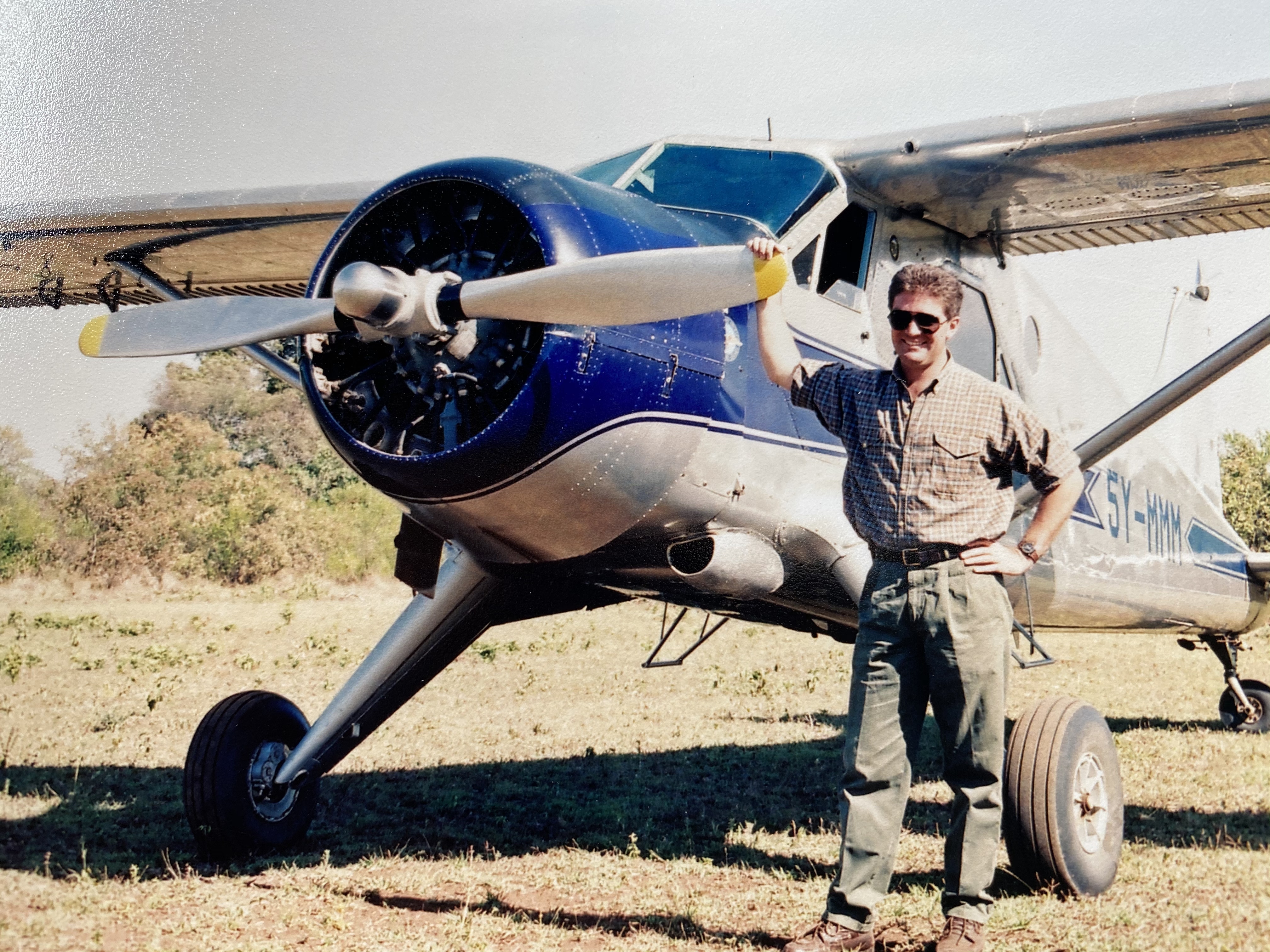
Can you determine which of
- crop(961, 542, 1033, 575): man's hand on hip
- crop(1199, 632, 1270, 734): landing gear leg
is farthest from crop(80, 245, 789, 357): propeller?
crop(1199, 632, 1270, 734): landing gear leg

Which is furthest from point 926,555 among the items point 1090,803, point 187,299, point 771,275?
point 187,299

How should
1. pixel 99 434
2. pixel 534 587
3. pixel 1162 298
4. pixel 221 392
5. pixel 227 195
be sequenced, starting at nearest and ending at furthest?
pixel 534 587 < pixel 227 195 < pixel 1162 298 < pixel 99 434 < pixel 221 392

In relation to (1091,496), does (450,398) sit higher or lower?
lower

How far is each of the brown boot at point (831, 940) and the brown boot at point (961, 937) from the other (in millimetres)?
205

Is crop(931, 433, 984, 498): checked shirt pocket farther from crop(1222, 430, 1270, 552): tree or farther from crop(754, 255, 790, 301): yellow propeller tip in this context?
crop(1222, 430, 1270, 552): tree

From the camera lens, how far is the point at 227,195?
713 cm

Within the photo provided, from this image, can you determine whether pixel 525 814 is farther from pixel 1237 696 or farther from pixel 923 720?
pixel 1237 696

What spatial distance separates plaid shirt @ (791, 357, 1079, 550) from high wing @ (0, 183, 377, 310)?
4.02m

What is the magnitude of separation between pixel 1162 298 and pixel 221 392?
4106cm

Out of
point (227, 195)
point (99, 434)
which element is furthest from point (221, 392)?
point (227, 195)

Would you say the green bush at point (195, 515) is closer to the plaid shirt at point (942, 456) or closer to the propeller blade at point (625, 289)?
the propeller blade at point (625, 289)

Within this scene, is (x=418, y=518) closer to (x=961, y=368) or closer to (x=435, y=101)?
(x=961, y=368)

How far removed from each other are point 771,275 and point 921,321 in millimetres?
425

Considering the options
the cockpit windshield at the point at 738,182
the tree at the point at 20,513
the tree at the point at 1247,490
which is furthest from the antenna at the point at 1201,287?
the tree at the point at 20,513
